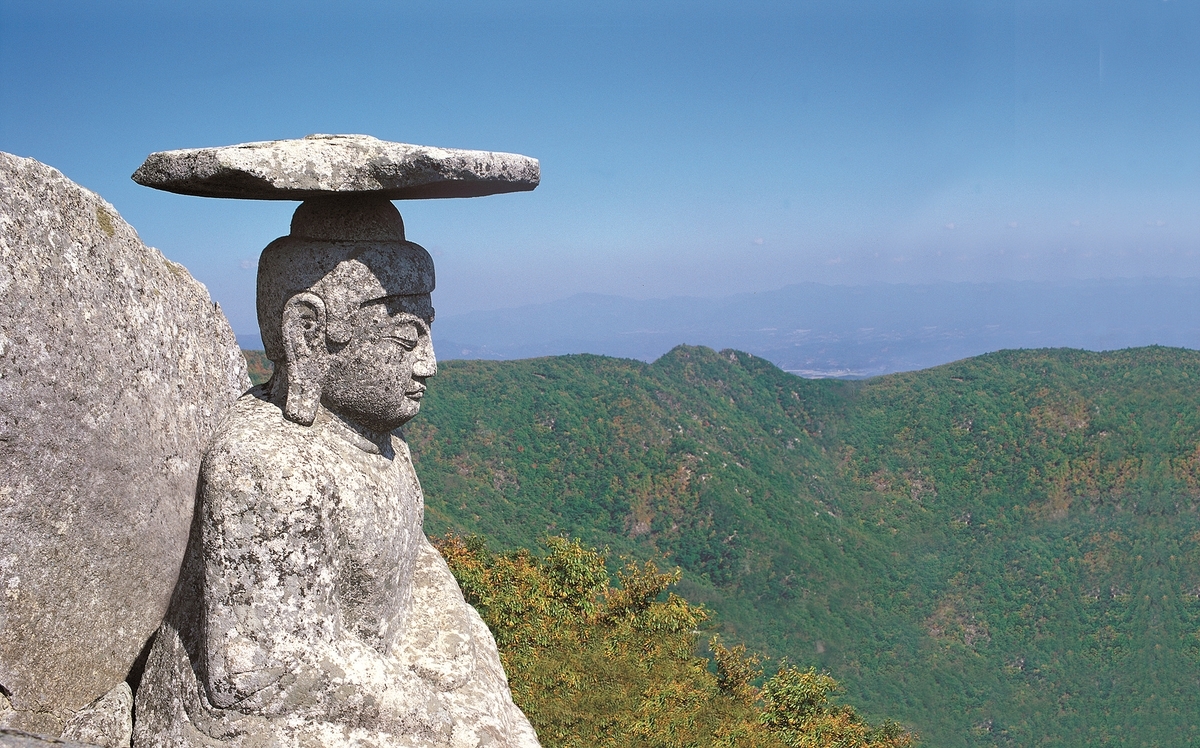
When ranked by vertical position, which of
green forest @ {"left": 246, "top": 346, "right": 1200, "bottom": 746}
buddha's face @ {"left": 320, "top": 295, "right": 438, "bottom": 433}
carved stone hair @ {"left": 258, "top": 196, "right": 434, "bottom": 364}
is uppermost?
carved stone hair @ {"left": 258, "top": 196, "right": 434, "bottom": 364}

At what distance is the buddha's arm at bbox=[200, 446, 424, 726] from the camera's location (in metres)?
4.18

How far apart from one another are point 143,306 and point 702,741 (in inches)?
469

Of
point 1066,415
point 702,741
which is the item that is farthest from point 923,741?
point 1066,415

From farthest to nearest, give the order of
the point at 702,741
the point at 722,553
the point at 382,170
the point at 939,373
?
the point at 939,373 → the point at 722,553 → the point at 702,741 → the point at 382,170

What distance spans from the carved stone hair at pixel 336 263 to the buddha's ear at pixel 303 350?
57 mm

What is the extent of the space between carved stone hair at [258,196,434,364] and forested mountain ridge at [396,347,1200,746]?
85.4 ft

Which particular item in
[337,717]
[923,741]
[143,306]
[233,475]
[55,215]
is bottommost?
[923,741]

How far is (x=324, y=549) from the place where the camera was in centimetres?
442

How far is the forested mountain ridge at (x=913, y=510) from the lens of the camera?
37.7 meters

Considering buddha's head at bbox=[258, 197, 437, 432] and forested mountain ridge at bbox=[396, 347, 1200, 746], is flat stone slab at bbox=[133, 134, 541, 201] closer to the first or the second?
buddha's head at bbox=[258, 197, 437, 432]

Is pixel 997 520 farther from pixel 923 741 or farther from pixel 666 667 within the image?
pixel 666 667

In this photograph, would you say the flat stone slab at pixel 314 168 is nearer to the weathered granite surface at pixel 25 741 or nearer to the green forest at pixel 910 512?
the weathered granite surface at pixel 25 741

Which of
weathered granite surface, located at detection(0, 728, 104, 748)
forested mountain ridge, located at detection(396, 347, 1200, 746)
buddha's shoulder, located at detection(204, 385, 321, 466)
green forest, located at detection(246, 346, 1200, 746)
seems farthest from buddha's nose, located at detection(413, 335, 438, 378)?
forested mountain ridge, located at detection(396, 347, 1200, 746)

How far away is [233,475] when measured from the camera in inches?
168
